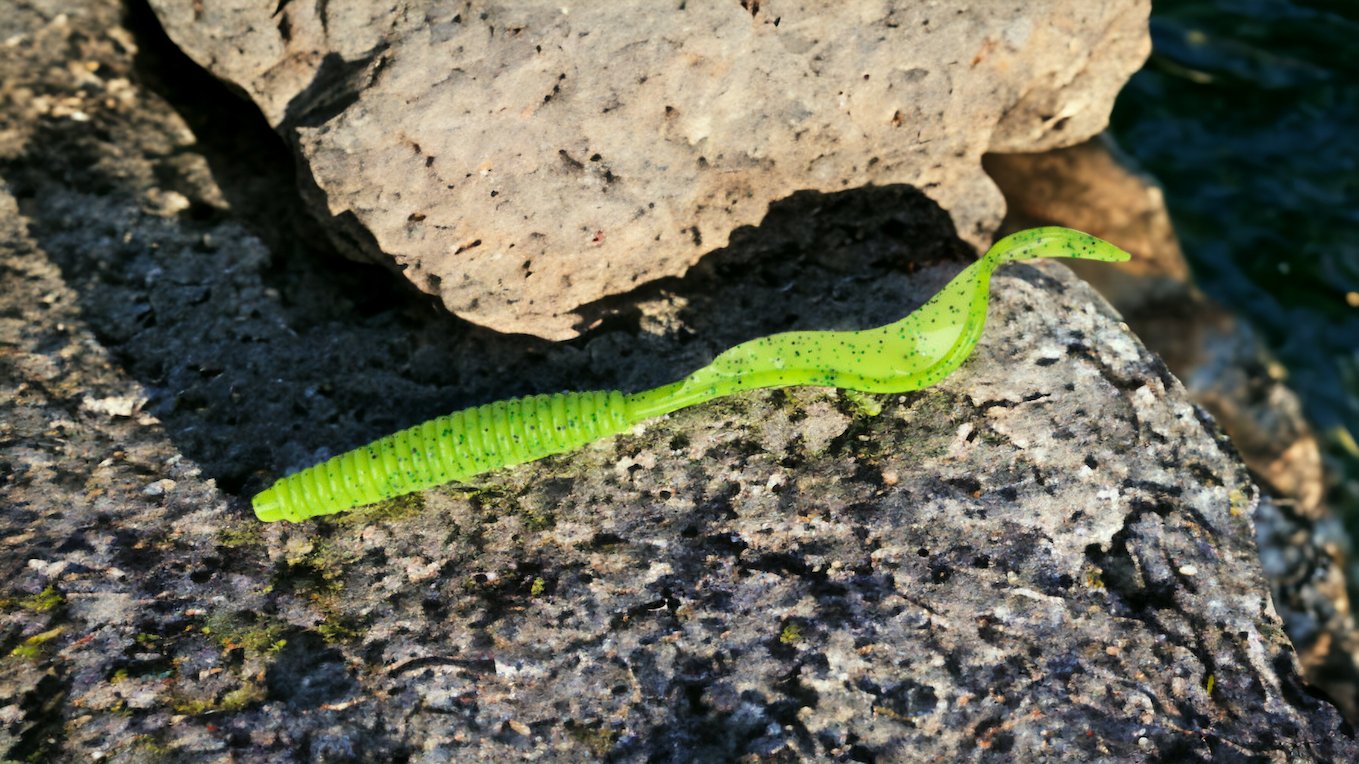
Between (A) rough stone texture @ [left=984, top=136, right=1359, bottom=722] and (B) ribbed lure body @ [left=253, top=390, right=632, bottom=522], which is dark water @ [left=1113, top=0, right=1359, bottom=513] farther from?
(B) ribbed lure body @ [left=253, top=390, right=632, bottom=522]

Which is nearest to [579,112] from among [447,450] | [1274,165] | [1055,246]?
[447,450]

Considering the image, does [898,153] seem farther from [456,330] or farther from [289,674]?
[289,674]

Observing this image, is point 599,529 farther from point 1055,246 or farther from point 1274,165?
point 1274,165

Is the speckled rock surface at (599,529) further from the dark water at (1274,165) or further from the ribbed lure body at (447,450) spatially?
the dark water at (1274,165)

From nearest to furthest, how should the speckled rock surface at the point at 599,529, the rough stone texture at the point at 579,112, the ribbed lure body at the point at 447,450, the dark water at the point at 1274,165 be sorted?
the speckled rock surface at the point at 599,529, the ribbed lure body at the point at 447,450, the rough stone texture at the point at 579,112, the dark water at the point at 1274,165

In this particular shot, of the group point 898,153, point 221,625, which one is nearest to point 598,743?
point 221,625

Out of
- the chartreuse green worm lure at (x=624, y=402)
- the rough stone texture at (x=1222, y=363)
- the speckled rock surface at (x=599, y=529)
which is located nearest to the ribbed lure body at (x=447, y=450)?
the chartreuse green worm lure at (x=624, y=402)
